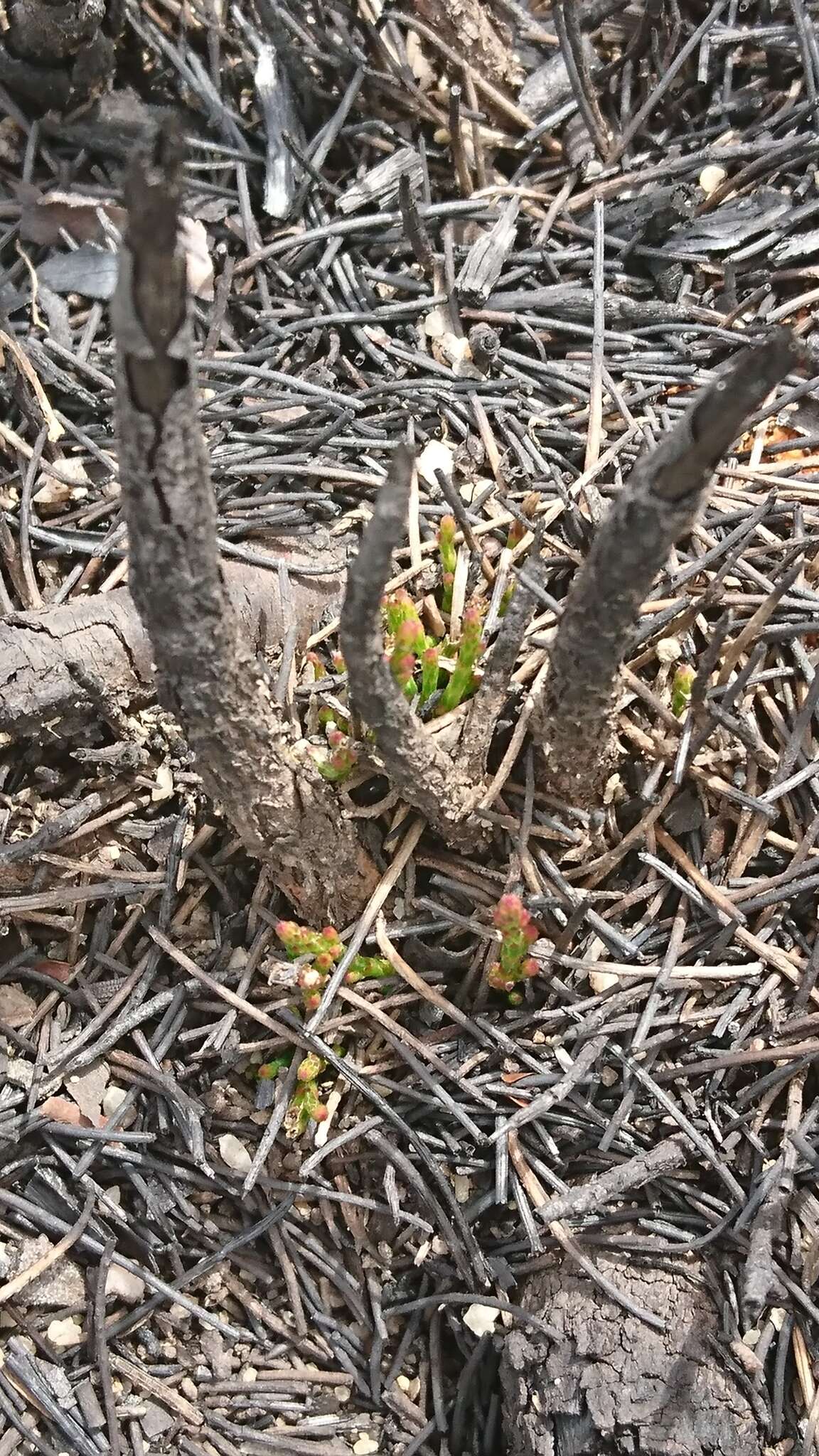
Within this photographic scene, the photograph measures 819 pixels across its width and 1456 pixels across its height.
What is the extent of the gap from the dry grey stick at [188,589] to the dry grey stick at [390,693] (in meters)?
0.19

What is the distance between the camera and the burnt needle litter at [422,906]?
1.95 m

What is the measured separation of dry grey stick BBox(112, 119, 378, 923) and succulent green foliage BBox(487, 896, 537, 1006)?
340 mm

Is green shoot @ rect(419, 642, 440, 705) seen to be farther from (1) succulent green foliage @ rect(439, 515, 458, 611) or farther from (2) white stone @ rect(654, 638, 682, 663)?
(2) white stone @ rect(654, 638, 682, 663)

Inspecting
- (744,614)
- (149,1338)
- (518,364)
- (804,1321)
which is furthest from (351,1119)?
(518,364)

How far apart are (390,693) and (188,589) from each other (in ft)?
1.19

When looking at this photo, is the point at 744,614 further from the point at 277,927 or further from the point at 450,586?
the point at 277,927

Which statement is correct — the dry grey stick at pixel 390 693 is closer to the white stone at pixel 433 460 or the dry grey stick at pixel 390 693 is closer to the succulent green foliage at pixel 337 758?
the succulent green foliage at pixel 337 758

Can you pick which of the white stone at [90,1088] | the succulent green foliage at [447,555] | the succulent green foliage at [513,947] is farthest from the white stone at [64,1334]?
the succulent green foliage at [447,555]

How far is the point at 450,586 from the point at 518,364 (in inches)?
26.2

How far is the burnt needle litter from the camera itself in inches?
76.6

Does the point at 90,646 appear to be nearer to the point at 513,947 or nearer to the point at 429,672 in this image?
the point at 429,672

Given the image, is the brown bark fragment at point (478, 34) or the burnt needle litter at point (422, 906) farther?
the brown bark fragment at point (478, 34)

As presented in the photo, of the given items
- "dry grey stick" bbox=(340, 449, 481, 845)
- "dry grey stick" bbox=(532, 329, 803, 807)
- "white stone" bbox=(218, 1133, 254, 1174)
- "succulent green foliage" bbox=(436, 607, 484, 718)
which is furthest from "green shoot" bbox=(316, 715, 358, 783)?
"white stone" bbox=(218, 1133, 254, 1174)

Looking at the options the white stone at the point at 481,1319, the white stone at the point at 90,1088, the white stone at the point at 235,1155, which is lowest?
the white stone at the point at 481,1319
